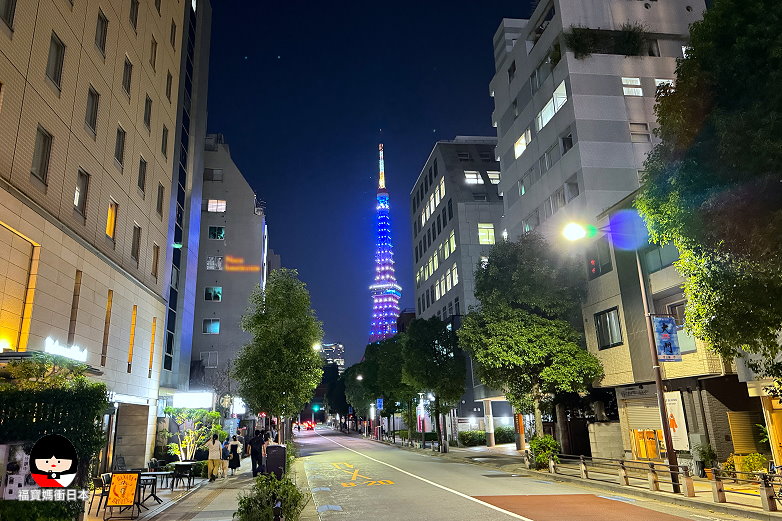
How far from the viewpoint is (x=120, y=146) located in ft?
77.1

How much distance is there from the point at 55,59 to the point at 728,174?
20163mm

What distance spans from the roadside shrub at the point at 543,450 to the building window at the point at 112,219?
21.3m

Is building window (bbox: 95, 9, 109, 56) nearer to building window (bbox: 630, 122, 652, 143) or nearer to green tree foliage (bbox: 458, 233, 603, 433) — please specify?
green tree foliage (bbox: 458, 233, 603, 433)

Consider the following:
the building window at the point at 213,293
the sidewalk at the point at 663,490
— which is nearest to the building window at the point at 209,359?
the building window at the point at 213,293

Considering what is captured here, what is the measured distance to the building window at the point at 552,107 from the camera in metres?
35.2

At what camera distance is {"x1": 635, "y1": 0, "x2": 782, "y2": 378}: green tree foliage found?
9273mm

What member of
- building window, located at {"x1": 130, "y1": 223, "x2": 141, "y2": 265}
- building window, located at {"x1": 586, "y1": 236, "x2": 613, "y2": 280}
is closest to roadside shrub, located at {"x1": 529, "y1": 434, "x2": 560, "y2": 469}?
building window, located at {"x1": 586, "y1": 236, "x2": 613, "y2": 280}

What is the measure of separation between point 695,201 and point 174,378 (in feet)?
124

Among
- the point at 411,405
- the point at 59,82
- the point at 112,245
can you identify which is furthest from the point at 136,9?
the point at 411,405

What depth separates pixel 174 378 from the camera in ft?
129

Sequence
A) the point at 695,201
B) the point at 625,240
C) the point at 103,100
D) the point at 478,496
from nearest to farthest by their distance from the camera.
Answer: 1. the point at 695,201
2. the point at 478,496
3. the point at 103,100
4. the point at 625,240

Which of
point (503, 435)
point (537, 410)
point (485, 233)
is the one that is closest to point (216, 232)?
point (485, 233)

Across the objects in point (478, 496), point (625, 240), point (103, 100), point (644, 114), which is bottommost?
point (478, 496)

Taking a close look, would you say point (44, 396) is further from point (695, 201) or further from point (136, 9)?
point (136, 9)
